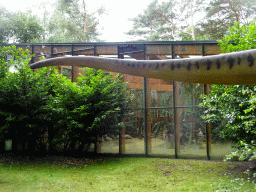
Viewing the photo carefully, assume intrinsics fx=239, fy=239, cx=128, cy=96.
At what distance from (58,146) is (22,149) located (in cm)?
205

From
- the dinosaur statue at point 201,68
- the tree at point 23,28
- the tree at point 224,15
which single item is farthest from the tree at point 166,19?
the dinosaur statue at point 201,68

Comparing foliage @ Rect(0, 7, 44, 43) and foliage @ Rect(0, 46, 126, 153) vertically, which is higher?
foliage @ Rect(0, 7, 44, 43)

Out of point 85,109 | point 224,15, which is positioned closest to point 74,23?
point 224,15

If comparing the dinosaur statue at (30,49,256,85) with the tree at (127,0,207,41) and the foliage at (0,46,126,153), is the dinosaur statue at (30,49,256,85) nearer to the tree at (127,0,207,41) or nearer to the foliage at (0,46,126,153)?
the foliage at (0,46,126,153)

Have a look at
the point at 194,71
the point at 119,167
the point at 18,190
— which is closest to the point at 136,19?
the point at 119,167

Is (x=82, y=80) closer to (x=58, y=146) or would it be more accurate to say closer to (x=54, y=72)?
(x=54, y=72)

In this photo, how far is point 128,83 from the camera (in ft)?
39.7

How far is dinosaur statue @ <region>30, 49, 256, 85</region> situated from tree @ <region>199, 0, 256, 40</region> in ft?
66.3

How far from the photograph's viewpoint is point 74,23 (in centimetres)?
2495

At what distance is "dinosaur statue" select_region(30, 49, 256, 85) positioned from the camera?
0.69 metres

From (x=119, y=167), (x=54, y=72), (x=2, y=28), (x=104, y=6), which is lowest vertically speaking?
(x=119, y=167)

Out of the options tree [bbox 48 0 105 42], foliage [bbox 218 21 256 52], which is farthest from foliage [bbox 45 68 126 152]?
tree [bbox 48 0 105 42]

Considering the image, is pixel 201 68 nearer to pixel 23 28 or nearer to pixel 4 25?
pixel 4 25

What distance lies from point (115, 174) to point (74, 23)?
20037mm
